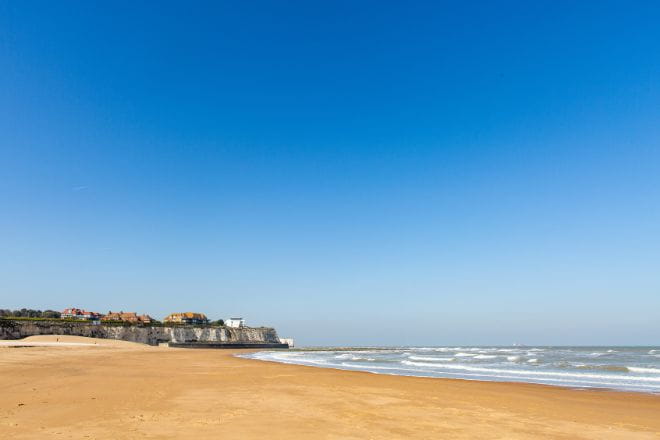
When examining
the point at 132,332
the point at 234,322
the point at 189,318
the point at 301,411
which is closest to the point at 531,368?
the point at 301,411

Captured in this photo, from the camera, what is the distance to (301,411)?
1227cm

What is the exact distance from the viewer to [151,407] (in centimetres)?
1215

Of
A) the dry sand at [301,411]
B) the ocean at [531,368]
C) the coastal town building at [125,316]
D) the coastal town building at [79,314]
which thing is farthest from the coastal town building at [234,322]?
the dry sand at [301,411]

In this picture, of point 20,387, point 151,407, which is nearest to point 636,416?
point 151,407

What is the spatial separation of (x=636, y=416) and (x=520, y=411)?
3.62m

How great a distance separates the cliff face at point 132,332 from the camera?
80.5 metres

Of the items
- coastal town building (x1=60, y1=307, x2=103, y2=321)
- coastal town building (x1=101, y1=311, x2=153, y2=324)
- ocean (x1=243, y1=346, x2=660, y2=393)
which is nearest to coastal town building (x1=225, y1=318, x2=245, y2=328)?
coastal town building (x1=101, y1=311, x2=153, y2=324)

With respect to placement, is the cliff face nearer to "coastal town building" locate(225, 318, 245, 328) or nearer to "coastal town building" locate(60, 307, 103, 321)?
"coastal town building" locate(225, 318, 245, 328)

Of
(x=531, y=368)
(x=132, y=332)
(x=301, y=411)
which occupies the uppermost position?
(x=301, y=411)

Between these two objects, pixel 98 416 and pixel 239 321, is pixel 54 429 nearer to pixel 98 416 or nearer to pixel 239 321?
pixel 98 416

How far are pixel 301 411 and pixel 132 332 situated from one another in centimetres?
10336

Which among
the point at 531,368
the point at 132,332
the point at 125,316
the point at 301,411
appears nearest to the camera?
the point at 301,411

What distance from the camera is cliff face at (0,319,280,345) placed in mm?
80500

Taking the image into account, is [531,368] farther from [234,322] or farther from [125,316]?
[125,316]
